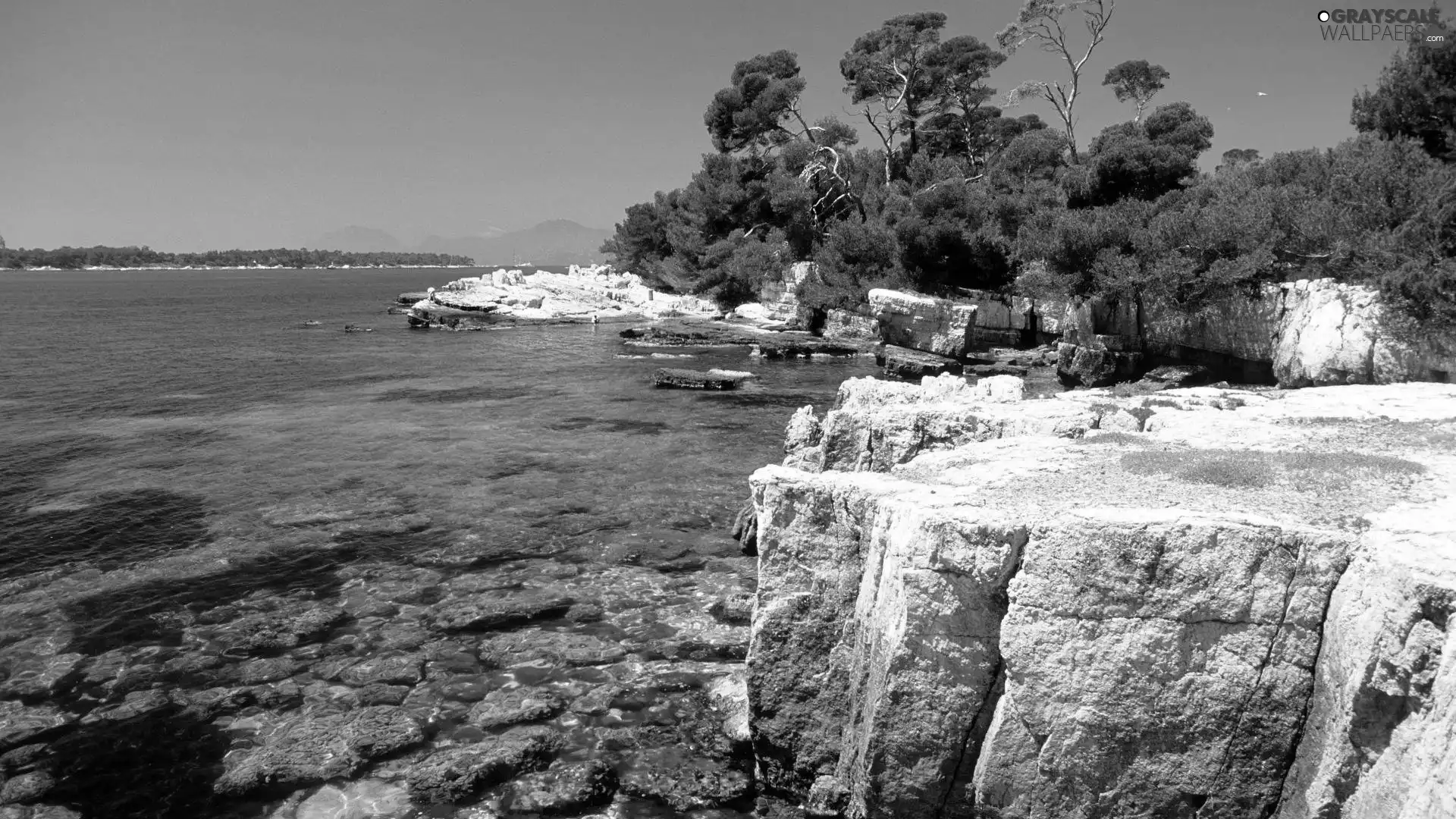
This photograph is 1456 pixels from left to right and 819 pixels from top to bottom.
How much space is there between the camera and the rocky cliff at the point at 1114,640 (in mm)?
6531

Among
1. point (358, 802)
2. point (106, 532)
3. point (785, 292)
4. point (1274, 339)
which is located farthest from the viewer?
point (785, 292)

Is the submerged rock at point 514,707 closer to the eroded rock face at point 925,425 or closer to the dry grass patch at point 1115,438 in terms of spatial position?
the eroded rock face at point 925,425

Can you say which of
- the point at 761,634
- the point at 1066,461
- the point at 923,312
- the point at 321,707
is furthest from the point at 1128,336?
the point at 321,707

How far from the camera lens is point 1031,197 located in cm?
4688

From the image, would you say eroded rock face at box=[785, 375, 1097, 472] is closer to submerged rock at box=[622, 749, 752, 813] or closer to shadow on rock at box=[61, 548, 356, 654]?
submerged rock at box=[622, 749, 752, 813]

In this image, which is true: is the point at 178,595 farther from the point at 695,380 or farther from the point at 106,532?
the point at 695,380

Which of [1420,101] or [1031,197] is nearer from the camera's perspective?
[1420,101]

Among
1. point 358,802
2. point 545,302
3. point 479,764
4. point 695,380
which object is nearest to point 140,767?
point 358,802

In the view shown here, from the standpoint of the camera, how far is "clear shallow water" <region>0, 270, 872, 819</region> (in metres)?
10.7

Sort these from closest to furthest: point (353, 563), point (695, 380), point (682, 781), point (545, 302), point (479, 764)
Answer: point (682, 781), point (479, 764), point (353, 563), point (695, 380), point (545, 302)

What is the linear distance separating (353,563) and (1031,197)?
41782mm

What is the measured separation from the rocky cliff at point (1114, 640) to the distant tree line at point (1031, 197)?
1588 centimetres

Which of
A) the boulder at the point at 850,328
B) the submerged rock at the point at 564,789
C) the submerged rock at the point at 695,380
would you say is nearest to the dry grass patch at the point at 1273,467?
the submerged rock at the point at 564,789

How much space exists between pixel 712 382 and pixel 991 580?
2820 cm
